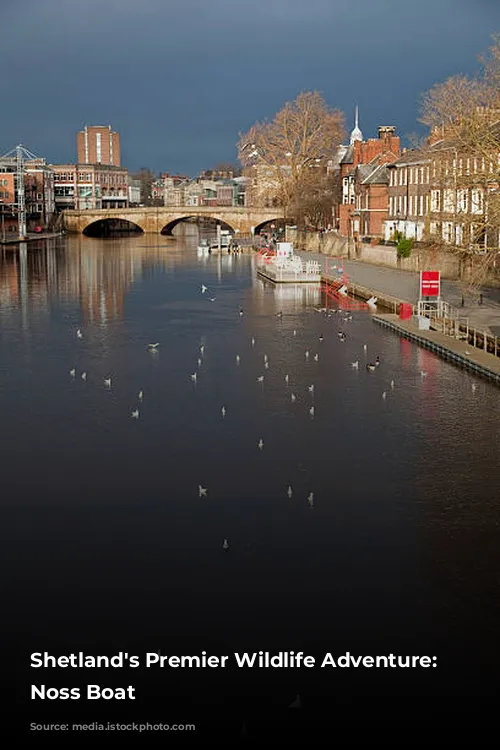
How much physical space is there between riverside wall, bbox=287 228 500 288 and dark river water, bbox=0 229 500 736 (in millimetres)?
14165

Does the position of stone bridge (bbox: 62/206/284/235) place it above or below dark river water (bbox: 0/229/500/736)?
above

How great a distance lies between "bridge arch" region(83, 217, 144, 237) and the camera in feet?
534

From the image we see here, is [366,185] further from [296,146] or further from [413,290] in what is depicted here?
[413,290]

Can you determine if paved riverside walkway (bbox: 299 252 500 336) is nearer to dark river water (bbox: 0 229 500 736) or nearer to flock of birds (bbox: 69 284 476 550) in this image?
dark river water (bbox: 0 229 500 736)

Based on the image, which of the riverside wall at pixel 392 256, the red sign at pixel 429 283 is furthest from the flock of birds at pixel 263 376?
the riverside wall at pixel 392 256

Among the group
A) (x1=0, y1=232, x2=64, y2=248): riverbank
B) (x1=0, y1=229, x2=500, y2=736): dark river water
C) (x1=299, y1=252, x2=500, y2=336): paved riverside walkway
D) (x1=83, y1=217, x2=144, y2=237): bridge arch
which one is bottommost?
(x1=0, y1=229, x2=500, y2=736): dark river water

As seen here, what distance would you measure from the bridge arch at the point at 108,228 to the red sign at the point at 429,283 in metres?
121

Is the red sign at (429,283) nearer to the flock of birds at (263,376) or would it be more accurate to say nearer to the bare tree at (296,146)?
the flock of birds at (263,376)

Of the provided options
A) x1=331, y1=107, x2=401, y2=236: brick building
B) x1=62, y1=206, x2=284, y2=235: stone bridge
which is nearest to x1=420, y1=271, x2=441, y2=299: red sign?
x1=331, y1=107, x2=401, y2=236: brick building

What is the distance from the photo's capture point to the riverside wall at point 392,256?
49.9 metres

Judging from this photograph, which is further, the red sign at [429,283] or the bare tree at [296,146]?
the bare tree at [296,146]

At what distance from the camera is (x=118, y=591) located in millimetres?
15758

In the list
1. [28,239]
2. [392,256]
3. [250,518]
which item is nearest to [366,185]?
[392,256]

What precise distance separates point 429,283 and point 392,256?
28928 millimetres
